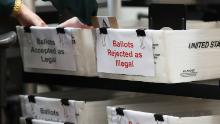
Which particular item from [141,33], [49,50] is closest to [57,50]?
[49,50]

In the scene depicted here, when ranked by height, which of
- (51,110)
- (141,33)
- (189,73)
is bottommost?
(51,110)

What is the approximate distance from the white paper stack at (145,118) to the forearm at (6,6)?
1.42ft

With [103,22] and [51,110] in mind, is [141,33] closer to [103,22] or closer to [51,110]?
[103,22]

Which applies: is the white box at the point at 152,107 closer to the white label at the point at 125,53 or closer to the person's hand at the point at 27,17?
the white label at the point at 125,53

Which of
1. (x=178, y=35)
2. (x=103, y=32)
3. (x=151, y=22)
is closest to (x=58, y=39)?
(x=103, y=32)

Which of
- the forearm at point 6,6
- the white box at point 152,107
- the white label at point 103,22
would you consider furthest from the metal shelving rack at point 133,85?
the forearm at point 6,6

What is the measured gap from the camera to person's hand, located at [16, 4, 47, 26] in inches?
60.8

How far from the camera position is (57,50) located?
1610 mm

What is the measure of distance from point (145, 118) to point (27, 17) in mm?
519

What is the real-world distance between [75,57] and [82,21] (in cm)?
14

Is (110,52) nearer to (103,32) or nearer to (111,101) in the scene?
(103,32)

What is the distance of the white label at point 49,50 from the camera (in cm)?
158

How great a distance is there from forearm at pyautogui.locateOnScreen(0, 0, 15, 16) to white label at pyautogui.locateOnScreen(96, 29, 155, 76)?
0.28 metres

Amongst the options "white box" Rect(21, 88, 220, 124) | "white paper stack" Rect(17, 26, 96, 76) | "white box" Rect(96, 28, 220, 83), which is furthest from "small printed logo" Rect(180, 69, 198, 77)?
"white paper stack" Rect(17, 26, 96, 76)
